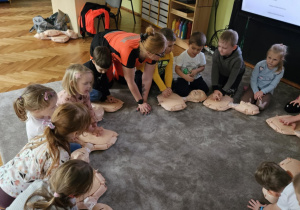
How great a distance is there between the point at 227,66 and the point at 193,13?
4.25 ft

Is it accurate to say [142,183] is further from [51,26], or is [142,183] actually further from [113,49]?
[51,26]

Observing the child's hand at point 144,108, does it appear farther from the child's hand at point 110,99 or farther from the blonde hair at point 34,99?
the blonde hair at point 34,99

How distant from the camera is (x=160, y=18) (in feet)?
12.0

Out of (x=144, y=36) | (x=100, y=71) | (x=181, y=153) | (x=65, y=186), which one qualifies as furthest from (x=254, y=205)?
(x=100, y=71)

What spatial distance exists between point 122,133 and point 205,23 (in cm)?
211

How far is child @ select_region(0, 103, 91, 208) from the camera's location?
3.40 feet

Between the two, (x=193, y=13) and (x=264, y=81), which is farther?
(x=193, y=13)

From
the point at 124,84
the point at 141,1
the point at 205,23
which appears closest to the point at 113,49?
the point at 124,84

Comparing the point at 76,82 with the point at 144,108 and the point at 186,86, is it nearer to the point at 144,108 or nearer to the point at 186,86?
the point at 144,108

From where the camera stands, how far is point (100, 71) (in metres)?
1.82

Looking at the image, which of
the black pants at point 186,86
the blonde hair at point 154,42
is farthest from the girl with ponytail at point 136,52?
the black pants at point 186,86

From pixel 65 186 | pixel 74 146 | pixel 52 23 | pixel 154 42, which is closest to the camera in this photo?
pixel 65 186

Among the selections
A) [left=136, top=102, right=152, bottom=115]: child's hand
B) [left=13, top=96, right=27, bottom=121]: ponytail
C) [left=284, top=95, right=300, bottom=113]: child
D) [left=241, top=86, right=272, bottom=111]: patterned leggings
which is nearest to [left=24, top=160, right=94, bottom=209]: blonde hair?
[left=13, top=96, right=27, bottom=121]: ponytail

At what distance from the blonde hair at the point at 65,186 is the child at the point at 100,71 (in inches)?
37.9
